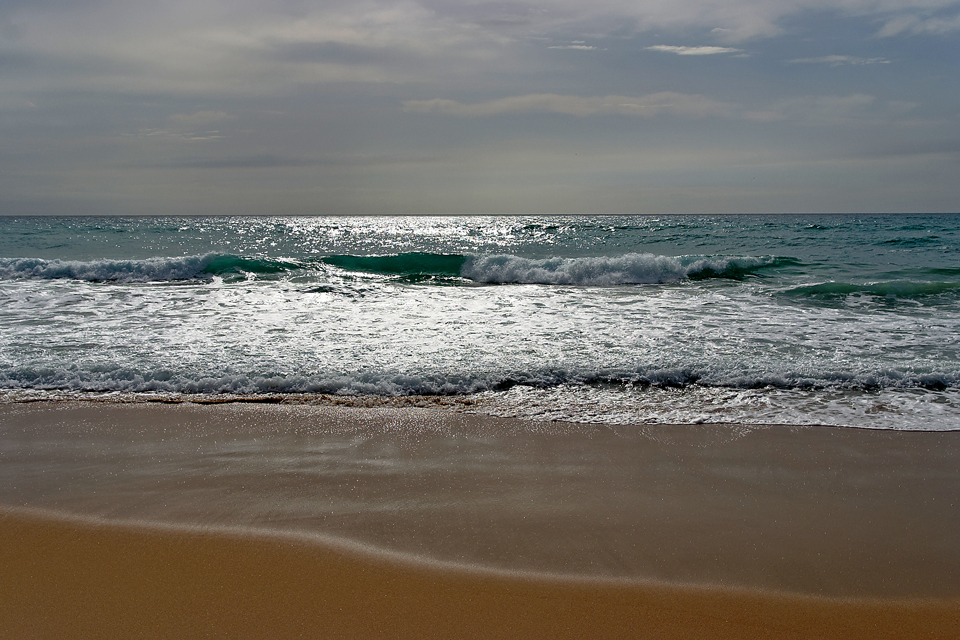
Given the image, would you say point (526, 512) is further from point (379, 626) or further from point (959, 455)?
point (959, 455)

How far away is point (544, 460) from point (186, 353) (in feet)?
13.5

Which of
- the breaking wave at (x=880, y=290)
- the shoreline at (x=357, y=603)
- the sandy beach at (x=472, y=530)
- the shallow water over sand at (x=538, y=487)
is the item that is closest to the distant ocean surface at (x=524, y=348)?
the breaking wave at (x=880, y=290)

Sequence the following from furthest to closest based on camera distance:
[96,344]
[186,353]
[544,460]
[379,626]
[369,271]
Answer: [369,271], [96,344], [186,353], [544,460], [379,626]

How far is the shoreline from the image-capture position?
2.05 m

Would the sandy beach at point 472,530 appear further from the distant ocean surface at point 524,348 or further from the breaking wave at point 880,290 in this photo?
the breaking wave at point 880,290

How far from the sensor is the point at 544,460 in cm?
347

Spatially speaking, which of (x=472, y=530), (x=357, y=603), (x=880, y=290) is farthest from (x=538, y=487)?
(x=880, y=290)

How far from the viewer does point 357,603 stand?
2178mm

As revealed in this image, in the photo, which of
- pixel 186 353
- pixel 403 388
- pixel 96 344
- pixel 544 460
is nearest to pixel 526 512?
pixel 544 460

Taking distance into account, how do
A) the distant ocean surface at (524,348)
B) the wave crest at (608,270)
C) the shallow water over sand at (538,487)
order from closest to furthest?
1. the shallow water over sand at (538,487)
2. the distant ocean surface at (524,348)
3. the wave crest at (608,270)

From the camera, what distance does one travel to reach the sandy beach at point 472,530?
213 cm

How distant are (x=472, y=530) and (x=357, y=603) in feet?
2.31

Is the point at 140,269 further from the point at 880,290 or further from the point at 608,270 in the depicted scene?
the point at 880,290

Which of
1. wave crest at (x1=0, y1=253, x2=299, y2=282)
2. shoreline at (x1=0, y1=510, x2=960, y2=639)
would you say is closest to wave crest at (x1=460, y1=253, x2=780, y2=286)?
wave crest at (x1=0, y1=253, x2=299, y2=282)
